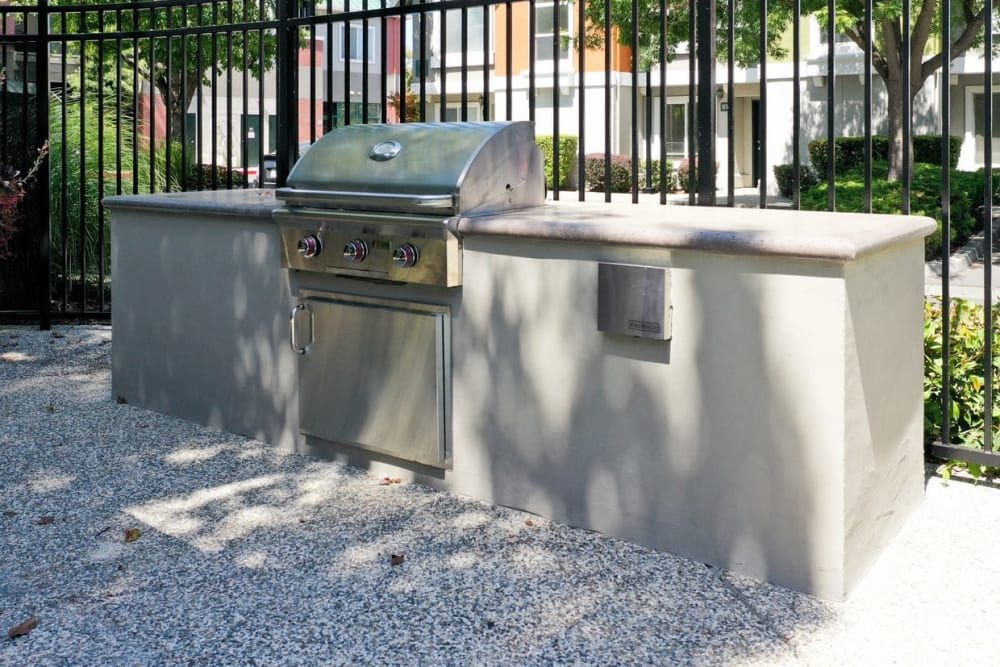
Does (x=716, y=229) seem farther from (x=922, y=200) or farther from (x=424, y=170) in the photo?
(x=922, y=200)

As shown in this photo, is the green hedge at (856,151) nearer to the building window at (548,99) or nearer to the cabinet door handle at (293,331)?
the building window at (548,99)

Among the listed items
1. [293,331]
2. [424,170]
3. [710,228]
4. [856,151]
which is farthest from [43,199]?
[856,151]

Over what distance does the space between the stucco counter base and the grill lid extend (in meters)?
0.15

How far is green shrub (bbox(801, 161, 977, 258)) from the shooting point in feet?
46.9

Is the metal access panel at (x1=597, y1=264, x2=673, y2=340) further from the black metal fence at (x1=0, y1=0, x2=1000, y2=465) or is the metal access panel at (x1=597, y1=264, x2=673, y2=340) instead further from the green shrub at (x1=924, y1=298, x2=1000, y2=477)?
the green shrub at (x1=924, y1=298, x2=1000, y2=477)

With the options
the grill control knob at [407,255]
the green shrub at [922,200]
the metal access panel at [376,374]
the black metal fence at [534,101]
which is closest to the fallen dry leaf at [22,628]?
the metal access panel at [376,374]

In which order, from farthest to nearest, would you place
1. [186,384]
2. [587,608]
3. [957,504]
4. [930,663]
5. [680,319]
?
1. [186,384]
2. [957,504]
3. [680,319]
4. [587,608]
5. [930,663]

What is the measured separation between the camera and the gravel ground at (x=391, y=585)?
308cm

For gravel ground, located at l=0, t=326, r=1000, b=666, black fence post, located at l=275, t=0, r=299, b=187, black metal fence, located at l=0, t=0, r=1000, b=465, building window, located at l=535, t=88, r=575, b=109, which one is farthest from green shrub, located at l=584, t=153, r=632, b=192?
gravel ground, located at l=0, t=326, r=1000, b=666

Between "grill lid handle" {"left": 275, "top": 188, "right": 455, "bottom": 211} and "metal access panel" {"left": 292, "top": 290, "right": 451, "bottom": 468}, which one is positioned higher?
"grill lid handle" {"left": 275, "top": 188, "right": 455, "bottom": 211}

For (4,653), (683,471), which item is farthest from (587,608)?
(4,653)

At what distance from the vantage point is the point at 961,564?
3650mm

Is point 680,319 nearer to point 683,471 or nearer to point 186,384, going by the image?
point 683,471

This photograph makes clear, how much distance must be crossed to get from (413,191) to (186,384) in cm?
203
